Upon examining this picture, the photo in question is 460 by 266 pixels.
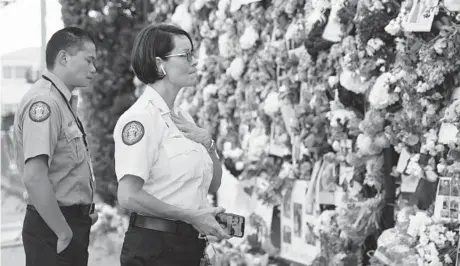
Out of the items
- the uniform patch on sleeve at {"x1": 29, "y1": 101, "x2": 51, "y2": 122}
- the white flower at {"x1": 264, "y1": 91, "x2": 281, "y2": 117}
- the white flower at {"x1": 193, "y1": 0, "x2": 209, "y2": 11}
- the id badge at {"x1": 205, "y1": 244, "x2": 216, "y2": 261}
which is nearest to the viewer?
the id badge at {"x1": 205, "y1": 244, "x2": 216, "y2": 261}

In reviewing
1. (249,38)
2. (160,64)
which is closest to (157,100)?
(160,64)

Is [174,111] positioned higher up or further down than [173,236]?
higher up

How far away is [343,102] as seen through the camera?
3266 mm

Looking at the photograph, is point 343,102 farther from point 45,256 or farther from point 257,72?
point 45,256

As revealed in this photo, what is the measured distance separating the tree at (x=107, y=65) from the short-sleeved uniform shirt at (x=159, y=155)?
3705 mm

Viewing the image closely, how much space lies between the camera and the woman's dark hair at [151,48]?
2049mm

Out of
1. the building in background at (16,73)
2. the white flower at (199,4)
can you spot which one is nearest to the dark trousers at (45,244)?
the white flower at (199,4)

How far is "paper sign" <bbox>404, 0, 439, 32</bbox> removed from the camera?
8.87 ft

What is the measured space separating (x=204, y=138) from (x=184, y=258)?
366 mm

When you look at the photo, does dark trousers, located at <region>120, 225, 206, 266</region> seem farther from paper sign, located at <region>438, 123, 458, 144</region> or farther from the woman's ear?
paper sign, located at <region>438, 123, 458, 144</region>

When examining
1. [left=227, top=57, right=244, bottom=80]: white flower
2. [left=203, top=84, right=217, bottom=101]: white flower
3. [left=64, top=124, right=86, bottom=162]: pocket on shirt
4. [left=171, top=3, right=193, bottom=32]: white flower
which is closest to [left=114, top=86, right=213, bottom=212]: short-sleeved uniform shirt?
[left=64, top=124, right=86, bottom=162]: pocket on shirt

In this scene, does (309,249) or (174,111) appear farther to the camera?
(309,249)

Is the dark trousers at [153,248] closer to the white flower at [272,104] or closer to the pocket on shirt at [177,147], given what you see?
the pocket on shirt at [177,147]

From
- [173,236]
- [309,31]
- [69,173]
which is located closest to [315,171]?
[309,31]
